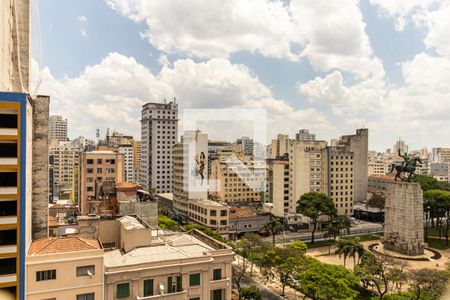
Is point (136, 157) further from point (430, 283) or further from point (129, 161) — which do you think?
point (430, 283)

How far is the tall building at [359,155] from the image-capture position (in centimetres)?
2559

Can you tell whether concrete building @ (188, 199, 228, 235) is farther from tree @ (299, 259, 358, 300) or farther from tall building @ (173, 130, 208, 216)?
tree @ (299, 259, 358, 300)

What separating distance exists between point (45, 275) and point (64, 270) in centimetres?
29

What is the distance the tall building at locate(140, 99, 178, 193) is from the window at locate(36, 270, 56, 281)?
2184 cm

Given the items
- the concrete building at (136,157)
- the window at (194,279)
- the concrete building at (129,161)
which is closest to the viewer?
the window at (194,279)

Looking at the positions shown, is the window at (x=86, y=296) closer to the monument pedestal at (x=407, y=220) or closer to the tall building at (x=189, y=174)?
the tall building at (x=189, y=174)

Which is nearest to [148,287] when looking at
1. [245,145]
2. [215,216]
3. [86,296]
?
[86,296]

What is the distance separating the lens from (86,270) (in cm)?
585

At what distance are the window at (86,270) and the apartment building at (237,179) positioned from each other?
14.4 meters

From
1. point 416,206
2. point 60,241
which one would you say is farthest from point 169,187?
point 60,241

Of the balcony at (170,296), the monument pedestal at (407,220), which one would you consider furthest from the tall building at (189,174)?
the balcony at (170,296)

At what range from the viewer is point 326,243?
16.7 meters

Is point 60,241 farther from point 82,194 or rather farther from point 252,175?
point 252,175

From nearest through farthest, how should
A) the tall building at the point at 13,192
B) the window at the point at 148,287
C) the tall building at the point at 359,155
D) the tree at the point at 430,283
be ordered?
the tall building at the point at 13,192 → the window at the point at 148,287 → the tree at the point at 430,283 → the tall building at the point at 359,155
